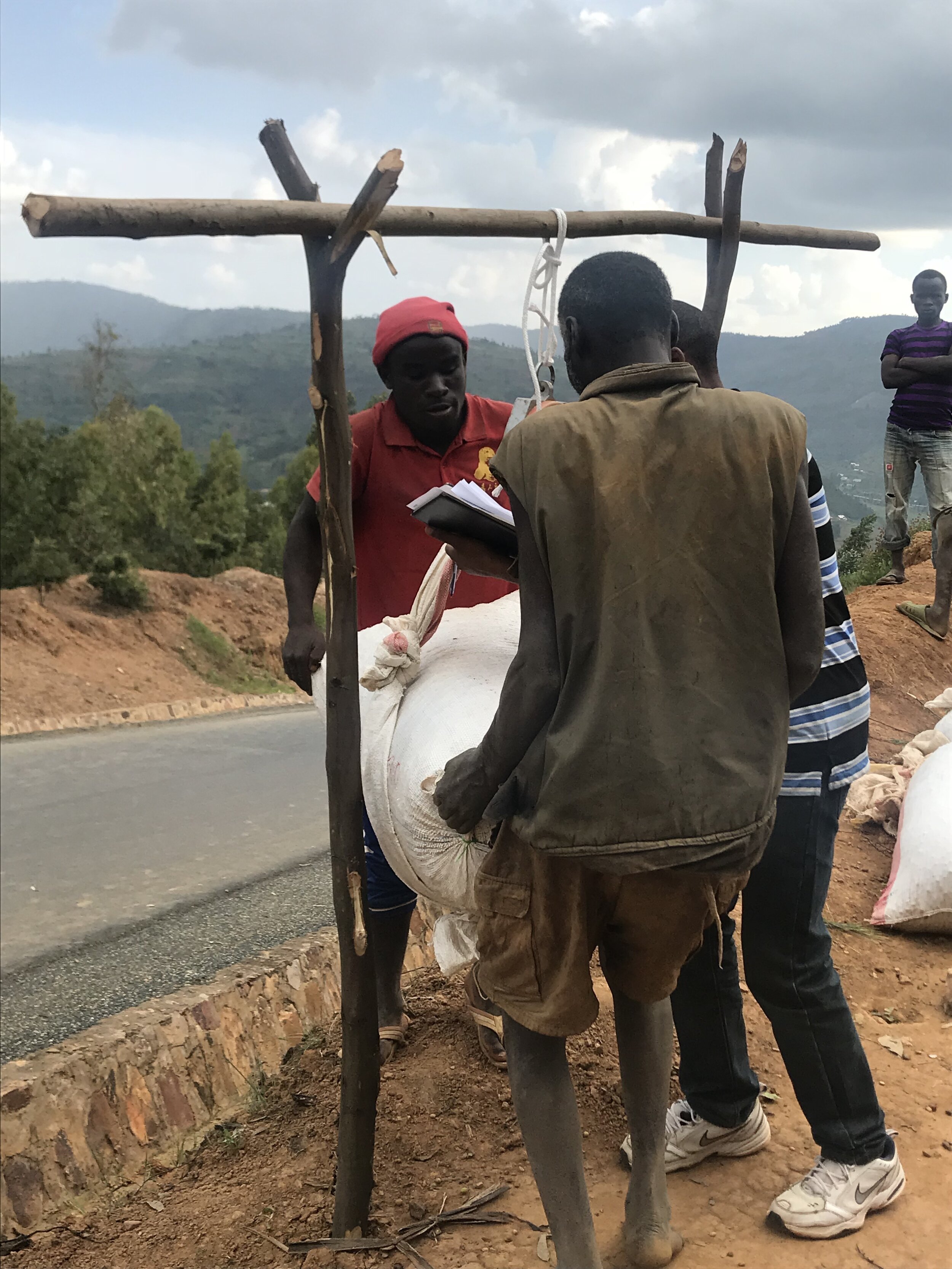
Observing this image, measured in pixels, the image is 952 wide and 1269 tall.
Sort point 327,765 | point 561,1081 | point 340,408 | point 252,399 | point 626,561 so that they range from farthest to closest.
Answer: point 252,399 → point 327,765 → point 340,408 → point 561,1081 → point 626,561

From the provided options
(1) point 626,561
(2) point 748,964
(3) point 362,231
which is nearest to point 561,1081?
(2) point 748,964

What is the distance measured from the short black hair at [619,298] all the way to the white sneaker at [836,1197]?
1.63m

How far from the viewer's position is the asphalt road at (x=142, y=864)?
3688mm

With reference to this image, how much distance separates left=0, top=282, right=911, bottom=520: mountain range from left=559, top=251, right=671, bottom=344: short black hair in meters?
0.56

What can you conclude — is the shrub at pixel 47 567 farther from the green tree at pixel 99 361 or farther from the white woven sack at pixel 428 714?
the green tree at pixel 99 361

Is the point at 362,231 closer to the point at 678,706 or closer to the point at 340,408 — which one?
the point at 340,408

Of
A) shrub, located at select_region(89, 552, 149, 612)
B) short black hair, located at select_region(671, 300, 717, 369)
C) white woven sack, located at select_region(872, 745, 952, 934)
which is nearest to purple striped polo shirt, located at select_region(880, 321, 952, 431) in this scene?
white woven sack, located at select_region(872, 745, 952, 934)

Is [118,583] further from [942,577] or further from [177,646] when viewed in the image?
[942,577]

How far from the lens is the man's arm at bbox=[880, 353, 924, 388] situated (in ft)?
22.3

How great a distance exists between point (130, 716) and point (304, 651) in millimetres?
6412

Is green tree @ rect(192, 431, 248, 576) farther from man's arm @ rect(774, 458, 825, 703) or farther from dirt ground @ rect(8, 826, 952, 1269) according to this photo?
man's arm @ rect(774, 458, 825, 703)

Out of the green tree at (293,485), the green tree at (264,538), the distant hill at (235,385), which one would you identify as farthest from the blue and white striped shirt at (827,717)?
the distant hill at (235,385)

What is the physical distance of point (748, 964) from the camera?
2160mm

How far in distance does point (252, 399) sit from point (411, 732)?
120m
